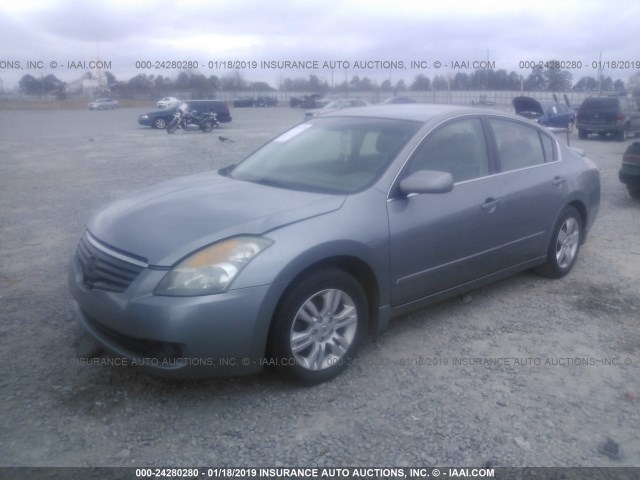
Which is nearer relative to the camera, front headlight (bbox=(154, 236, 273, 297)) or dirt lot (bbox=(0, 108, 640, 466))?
dirt lot (bbox=(0, 108, 640, 466))

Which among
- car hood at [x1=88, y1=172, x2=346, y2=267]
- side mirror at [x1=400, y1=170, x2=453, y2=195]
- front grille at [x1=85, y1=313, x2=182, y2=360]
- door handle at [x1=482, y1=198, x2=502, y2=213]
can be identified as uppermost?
side mirror at [x1=400, y1=170, x2=453, y2=195]

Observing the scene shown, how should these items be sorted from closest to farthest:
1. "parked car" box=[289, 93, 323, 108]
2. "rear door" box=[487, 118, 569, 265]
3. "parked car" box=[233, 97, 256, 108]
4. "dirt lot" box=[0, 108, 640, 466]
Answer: "dirt lot" box=[0, 108, 640, 466]
"rear door" box=[487, 118, 569, 265]
"parked car" box=[289, 93, 323, 108]
"parked car" box=[233, 97, 256, 108]

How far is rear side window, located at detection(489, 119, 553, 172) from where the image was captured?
4.89 meters

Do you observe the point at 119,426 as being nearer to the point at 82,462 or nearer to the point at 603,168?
the point at 82,462

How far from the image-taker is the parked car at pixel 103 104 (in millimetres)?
54750

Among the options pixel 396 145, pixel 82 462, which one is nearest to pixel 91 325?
pixel 82 462

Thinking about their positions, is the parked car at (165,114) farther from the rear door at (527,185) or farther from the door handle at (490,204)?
the door handle at (490,204)

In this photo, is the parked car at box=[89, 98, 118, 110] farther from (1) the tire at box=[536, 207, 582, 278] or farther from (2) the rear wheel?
(1) the tire at box=[536, 207, 582, 278]

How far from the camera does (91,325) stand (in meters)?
3.58

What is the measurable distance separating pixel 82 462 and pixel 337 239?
1.74m

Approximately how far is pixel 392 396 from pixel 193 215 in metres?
1.58

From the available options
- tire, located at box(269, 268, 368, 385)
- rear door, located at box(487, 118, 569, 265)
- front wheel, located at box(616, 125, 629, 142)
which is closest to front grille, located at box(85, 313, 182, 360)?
tire, located at box(269, 268, 368, 385)

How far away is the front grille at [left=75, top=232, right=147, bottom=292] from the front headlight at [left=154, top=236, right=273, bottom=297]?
20 cm

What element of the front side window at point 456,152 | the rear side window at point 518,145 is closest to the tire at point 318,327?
the front side window at point 456,152
